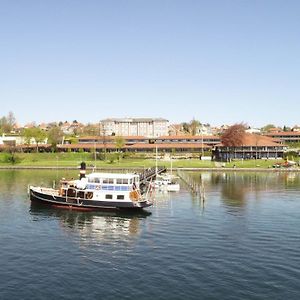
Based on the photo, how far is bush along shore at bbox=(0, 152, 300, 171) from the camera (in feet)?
503

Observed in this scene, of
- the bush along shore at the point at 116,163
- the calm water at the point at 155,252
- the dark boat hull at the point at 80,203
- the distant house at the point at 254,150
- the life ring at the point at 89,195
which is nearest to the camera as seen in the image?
the calm water at the point at 155,252

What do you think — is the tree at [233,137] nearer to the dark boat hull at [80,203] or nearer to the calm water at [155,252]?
the calm water at [155,252]

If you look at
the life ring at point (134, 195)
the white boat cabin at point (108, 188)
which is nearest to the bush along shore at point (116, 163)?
the white boat cabin at point (108, 188)

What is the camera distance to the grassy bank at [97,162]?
514 feet

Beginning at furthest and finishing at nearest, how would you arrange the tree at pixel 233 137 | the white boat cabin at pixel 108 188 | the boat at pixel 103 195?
the tree at pixel 233 137 < the white boat cabin at pixel 108 188 < the boat at pixel 103 195

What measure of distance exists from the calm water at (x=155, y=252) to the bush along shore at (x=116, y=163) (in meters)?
79.7

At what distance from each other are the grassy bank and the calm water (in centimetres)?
8244

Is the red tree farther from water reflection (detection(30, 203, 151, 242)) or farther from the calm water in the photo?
water reflection (detection(30, 203, 151, 242))

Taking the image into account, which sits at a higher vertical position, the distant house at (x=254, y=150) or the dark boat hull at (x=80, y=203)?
the distant house at (x=254, y=150)

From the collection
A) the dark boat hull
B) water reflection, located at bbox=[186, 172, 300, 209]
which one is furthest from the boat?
water reflection, located at bbox=[186, 172, 300, 209]

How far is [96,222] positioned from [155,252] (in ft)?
60.8

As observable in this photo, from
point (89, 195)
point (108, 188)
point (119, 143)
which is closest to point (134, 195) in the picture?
point (108, 188)

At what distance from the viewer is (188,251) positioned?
4328cm

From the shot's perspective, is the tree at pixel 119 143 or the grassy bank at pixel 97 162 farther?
the tree at pixel 119 143
